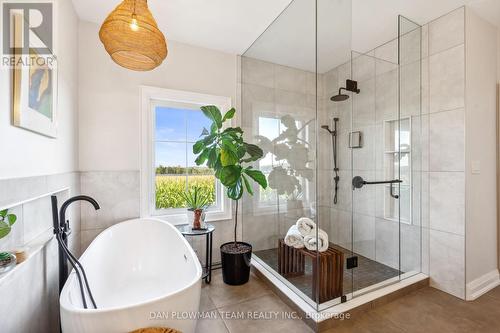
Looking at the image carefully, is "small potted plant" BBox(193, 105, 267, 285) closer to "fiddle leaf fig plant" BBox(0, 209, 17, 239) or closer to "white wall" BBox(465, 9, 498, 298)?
"fiddle leaf fig plant" BBox(0, 209, 17, 239)

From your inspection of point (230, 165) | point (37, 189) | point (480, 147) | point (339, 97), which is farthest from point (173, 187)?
point (480, 147)

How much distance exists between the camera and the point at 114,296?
1.84 metres

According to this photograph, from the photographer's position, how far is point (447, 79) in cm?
215

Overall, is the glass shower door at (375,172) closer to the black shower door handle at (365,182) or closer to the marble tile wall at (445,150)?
the black shower door handle at (365,182)

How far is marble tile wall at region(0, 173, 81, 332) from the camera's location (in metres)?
1.04

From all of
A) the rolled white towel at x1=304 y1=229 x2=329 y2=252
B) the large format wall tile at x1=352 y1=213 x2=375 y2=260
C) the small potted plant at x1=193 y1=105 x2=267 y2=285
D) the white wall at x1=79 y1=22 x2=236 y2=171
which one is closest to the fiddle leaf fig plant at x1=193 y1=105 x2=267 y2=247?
the small potted plant at x1=193 y1=105 x2=267 y2=285

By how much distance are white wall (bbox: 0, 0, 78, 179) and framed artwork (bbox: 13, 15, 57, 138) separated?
37 millimetres

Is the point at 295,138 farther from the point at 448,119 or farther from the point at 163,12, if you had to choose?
the point at 163,12

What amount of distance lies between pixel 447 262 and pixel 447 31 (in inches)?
83.5

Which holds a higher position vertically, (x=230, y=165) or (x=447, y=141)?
(x=447, y=141)

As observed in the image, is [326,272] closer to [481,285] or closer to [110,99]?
[481,285]

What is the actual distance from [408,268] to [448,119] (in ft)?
4.87

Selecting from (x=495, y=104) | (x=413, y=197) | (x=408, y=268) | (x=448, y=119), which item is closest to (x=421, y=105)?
(x=448, y=119)

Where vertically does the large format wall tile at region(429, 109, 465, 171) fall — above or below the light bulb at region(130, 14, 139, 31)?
below
